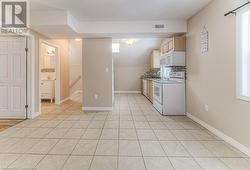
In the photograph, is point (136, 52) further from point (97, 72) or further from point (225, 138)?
point (225, 138)

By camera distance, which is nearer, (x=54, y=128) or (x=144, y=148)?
(x=144, y=148)

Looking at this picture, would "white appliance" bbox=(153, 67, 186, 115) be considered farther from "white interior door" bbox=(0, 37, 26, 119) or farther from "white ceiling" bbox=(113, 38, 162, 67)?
"white ceiling" bbox=(113, 38, 162, 67)

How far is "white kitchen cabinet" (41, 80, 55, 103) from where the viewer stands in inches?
286

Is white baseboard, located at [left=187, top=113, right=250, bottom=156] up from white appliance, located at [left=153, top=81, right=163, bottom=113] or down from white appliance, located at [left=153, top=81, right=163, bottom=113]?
down

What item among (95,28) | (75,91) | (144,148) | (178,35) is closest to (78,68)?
(75,91)

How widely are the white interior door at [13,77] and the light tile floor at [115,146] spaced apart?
2.19 ft

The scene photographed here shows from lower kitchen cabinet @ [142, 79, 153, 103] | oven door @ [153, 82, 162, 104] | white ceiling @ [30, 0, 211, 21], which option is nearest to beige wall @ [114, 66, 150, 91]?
lower kitchen cabinet @ [142, 79, 153, 103]

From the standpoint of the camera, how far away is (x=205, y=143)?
298 cm

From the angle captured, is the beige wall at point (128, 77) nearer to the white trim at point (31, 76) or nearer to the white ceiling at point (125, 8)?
the white ceiling at point (125, 8)

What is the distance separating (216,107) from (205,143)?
0.81 m

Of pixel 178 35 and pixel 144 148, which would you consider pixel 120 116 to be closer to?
pixel 144 148

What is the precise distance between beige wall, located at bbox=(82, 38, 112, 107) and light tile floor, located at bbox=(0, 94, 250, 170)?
4.55ft

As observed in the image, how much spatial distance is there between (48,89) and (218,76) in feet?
20.7

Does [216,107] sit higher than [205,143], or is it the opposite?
[216,107]
